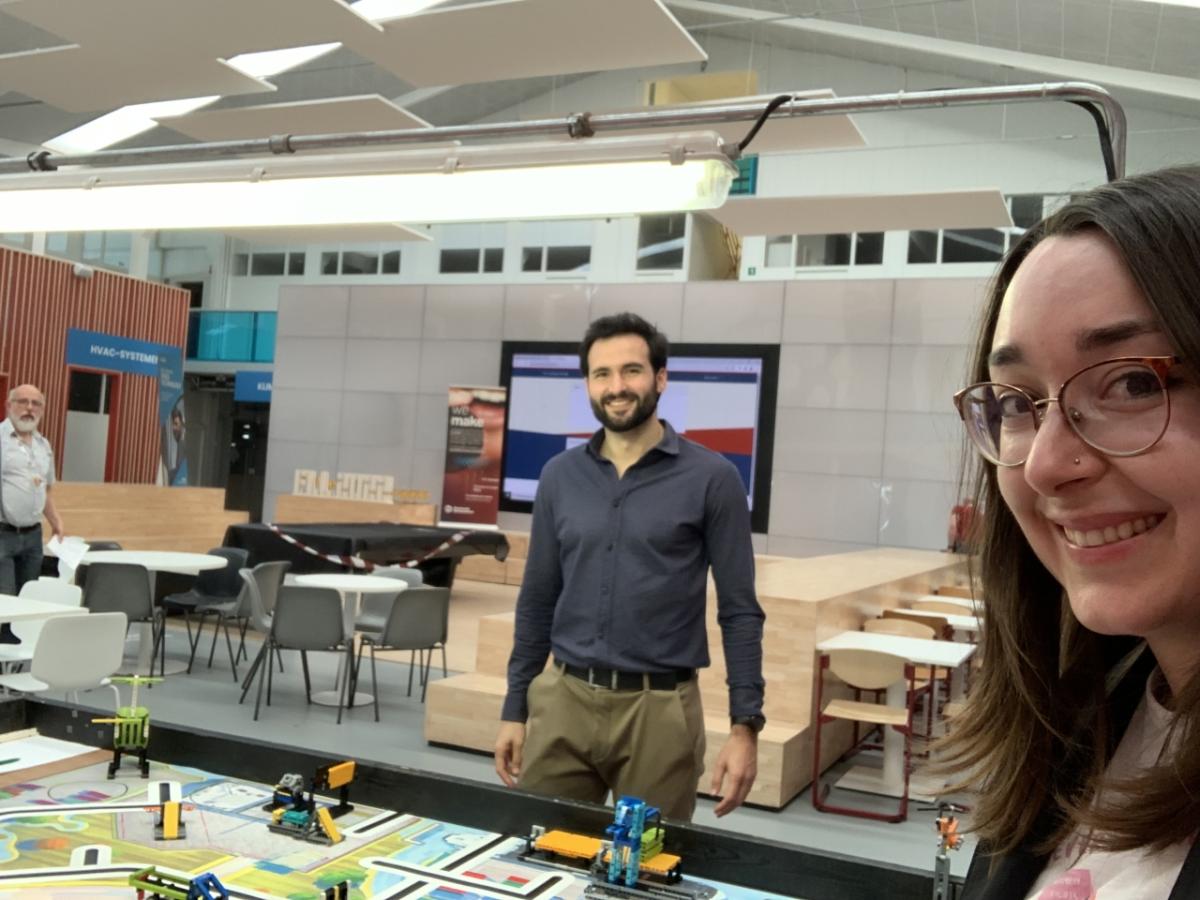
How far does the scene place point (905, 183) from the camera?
14.9m

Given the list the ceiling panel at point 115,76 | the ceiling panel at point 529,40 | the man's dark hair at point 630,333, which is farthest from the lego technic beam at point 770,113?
the ceiling panel at point 115,76

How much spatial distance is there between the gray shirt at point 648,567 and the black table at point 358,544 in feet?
22.7

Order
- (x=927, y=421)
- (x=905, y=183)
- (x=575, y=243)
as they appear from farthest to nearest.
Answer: (x=575, y=243), (x=905, y=183), (x=927, y=421)

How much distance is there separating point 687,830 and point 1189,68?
495 inches

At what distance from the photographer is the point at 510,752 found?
110 inches

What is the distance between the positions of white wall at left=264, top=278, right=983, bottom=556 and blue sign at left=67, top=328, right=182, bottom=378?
11.9 feet

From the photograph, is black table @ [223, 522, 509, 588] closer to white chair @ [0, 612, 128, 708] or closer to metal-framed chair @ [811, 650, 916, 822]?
white chair @ [0, 612, 128, 708]

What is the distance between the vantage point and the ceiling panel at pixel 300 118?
314 inches

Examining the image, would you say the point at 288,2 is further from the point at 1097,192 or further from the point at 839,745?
the point at 1097,192

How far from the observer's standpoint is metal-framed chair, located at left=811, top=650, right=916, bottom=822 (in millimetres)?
5032

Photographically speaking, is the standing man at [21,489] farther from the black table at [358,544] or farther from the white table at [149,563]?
the black table at [358,544]

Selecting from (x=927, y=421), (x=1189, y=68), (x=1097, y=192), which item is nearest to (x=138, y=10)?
(x=1097, y=192)

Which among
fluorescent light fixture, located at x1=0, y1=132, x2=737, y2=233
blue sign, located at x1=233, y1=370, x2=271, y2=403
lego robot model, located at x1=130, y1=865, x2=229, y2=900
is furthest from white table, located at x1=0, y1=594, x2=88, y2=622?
blue sign, located at x1=233, y1=370, x2=271, y2=403

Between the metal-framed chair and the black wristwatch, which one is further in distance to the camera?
the metal-framed chair
